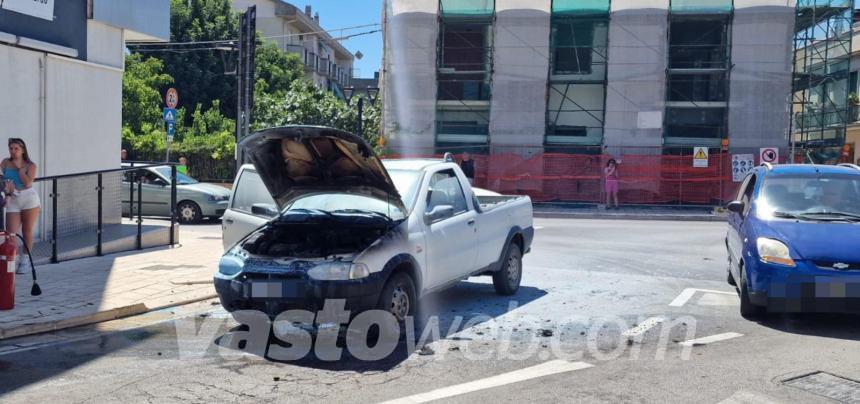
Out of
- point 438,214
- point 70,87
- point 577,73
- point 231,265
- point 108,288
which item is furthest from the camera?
point 577,73

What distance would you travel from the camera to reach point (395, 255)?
7008mm

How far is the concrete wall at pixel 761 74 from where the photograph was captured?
1121 inches

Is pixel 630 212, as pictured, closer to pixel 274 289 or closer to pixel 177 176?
pixel 177 176

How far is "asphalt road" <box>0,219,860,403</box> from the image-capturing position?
5472mm

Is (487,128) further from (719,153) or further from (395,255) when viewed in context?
(395,255)

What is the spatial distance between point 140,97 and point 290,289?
26.2 metres

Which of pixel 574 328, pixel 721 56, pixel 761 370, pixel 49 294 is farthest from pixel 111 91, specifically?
pixel 721 56

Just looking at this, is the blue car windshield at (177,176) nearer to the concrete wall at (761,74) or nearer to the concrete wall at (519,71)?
the concrete wall at (519,71)

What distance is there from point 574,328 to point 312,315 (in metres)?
2.53

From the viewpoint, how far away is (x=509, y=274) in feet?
31.1

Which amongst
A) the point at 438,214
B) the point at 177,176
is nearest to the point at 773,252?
the point at 438,214

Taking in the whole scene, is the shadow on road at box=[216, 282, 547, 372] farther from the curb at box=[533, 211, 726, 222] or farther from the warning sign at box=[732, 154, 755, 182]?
the warning sign at box=[732, 154, 755, 182]

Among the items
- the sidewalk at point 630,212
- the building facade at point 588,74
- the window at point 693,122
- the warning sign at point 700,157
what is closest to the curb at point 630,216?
the sidewalk at point 630,212

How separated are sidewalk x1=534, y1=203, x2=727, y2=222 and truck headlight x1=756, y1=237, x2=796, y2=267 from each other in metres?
15.8
